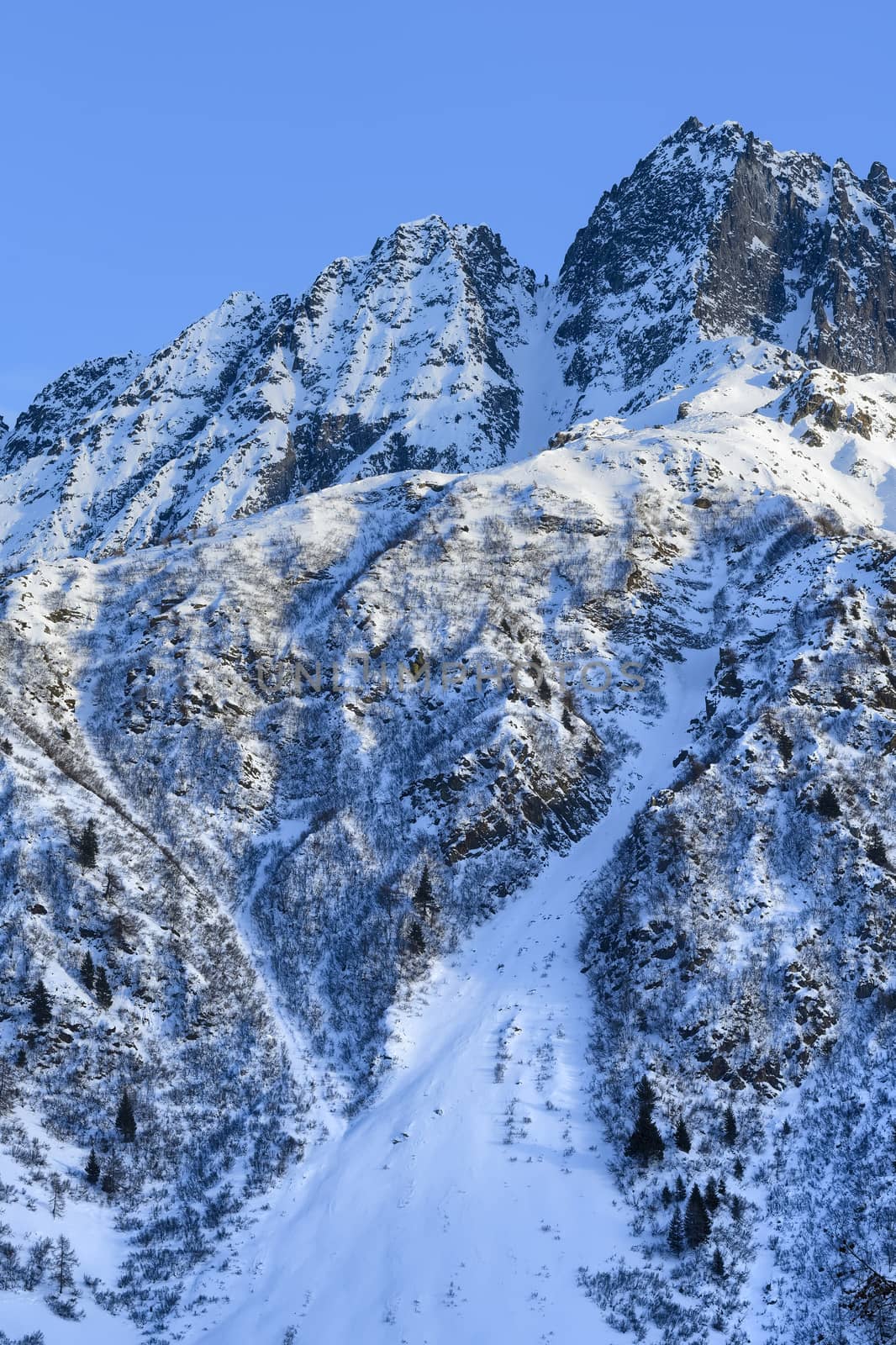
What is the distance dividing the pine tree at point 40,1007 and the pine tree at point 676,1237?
104 ft

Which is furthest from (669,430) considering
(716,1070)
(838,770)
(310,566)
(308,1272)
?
(308,1272)

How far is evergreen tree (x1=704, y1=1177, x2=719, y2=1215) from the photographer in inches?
2074

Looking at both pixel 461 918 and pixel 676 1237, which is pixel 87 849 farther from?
pixel 676 1237

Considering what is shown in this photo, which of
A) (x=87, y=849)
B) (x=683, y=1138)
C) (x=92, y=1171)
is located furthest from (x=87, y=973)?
(x=683, y=1138)

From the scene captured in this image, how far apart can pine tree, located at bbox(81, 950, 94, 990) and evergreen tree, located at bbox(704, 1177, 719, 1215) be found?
32.3 meters

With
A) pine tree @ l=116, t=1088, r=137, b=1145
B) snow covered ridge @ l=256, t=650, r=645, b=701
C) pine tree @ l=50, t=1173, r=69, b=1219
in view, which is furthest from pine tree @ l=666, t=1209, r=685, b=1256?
snow covered ridge @ l=256, t=650, r=645, b=701

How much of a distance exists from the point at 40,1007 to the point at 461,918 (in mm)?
23940

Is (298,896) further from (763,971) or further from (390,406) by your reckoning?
(390,406)

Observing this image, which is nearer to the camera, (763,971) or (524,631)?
(763,971)

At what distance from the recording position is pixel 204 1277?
2019 inches

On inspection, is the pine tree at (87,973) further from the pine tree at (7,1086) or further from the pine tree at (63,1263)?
the pine tree at (63,1263)

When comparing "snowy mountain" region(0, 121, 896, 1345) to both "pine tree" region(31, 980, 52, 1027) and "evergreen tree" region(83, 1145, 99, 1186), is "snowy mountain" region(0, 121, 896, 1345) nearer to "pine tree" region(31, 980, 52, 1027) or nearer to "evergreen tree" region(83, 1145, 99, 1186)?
"pine tree" region(31, 980, 52, 1027)

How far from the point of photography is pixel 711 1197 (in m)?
53.0

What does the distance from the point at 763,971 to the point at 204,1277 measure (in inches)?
1205
